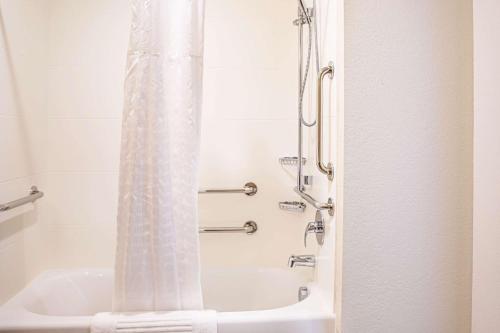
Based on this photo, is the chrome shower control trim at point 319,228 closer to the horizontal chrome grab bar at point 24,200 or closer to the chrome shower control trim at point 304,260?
the chrome shower control trim at point 304,260

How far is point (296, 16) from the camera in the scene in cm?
193

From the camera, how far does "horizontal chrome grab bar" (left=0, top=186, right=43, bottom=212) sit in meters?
1.40

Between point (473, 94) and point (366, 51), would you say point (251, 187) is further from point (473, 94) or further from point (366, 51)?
point (473, 94)

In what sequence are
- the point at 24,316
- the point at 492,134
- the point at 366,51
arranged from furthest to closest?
the point at 24,316, the point at 366,51, the point at 492,134

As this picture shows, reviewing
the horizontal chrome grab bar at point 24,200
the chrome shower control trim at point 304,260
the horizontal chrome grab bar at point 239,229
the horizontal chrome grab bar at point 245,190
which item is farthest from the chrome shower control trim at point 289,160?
the horizontal chrome grab bar at point 24,200

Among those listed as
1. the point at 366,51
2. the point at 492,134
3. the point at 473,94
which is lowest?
the point at 492,134

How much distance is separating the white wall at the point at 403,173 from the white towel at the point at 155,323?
1.58 feet

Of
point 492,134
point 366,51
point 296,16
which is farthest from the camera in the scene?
point 296,16

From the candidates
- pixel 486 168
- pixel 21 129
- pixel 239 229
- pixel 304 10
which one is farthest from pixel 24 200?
pixel 486 168

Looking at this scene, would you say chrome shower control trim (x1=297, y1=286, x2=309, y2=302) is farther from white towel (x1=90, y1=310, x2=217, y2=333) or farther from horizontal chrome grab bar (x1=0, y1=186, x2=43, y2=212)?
horizontal chrome grab bar (x1=0, y1=186, x2=43, y2=212)

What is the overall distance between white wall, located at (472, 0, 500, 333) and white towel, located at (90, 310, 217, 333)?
0.87 meters

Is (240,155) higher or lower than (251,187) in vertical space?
higher

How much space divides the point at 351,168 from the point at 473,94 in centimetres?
46

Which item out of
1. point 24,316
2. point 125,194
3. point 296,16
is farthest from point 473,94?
point 24,316
